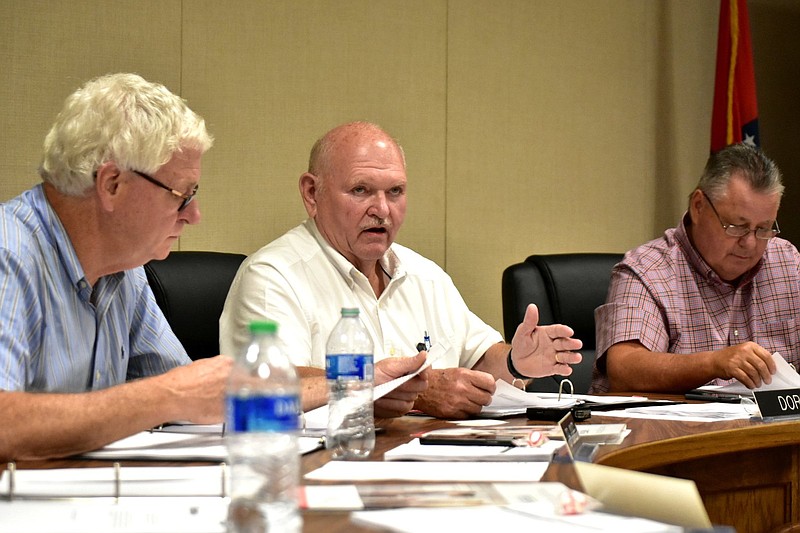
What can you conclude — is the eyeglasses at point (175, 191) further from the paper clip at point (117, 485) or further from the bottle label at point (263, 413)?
the bottle label at point (263, 413)

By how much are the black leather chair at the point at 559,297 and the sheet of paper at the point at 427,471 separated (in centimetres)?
170

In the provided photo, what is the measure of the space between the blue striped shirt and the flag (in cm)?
324

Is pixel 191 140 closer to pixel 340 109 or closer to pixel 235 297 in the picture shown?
pixel 235 297

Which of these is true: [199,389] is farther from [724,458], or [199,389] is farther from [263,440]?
[724,458]

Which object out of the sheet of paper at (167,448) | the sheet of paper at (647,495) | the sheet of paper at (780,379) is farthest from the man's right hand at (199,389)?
the sheet of paper at (780,379)

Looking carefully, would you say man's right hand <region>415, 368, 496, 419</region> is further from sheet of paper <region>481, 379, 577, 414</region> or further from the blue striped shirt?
the blue striped shirt

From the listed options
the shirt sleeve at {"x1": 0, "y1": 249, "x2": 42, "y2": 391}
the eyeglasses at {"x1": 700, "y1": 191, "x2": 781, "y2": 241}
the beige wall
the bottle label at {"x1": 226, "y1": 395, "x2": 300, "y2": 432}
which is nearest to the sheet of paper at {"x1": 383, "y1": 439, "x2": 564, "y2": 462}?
the bottle label at {"x1": 226, "y1": 395, "x2": 300, "y2": 432}

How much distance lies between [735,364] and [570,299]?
0.75 meters

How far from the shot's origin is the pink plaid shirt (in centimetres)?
301

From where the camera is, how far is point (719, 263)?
3.07 m

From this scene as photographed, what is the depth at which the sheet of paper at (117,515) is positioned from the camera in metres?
1.01

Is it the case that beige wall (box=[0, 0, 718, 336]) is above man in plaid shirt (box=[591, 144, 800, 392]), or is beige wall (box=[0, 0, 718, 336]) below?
above

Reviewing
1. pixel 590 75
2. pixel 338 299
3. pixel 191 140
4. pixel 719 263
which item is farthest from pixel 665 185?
pixel 191 140

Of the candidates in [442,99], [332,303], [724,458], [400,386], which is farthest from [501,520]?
[442,99]
